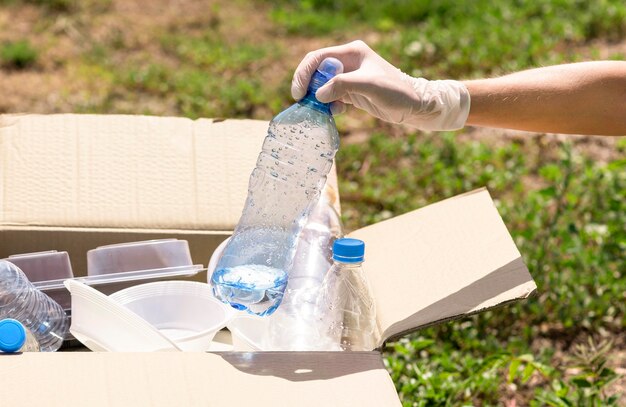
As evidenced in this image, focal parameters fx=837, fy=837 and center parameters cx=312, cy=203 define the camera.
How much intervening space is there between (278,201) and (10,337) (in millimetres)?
828

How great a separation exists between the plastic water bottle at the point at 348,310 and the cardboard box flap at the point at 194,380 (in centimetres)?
30

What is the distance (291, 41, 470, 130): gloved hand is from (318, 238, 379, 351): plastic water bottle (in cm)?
39

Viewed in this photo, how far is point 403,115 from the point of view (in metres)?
2.00

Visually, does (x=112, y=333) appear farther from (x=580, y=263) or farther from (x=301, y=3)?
(x=301, y=3)

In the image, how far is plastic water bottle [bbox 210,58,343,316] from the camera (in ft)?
6.19

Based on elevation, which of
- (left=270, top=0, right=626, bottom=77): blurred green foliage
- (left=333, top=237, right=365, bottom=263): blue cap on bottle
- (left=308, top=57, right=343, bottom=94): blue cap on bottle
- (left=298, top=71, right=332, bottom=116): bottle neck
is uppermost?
(left=270, top=0, right=626, bottom=77): blurred green foliage

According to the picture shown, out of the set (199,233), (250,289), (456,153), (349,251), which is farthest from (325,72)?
(456,153)

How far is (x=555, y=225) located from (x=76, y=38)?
302 centimetres

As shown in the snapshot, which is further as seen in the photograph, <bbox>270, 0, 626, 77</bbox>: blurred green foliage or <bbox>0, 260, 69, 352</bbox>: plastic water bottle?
<bbox>270, 0, 626, 77</bbox>: blurred green foliage

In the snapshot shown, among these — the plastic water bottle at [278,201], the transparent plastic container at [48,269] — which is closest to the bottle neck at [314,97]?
the plastic water bottle at [278,201]

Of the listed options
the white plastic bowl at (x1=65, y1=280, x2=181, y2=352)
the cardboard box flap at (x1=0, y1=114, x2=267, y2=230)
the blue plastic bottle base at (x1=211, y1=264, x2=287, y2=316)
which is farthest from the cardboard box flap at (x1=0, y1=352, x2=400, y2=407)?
the cardboard box flap at (x1=0, y1=114, x2=267, y2=230)

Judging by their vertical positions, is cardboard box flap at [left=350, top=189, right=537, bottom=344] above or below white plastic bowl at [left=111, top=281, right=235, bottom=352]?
above

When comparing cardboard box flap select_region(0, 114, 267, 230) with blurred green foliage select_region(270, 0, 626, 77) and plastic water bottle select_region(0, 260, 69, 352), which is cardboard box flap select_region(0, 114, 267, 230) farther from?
blurred green foliage select_region(270, 0, 626, 77)

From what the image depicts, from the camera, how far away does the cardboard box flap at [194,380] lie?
4.77 feet
